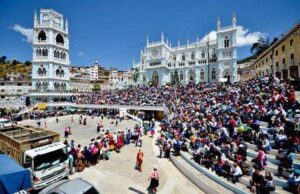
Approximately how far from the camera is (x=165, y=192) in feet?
33.9

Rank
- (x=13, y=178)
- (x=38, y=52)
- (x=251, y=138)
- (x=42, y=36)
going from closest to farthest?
(x=13, y=178) → (x=251, y=138) → (x=38, y=52) → (x=42, y=36)

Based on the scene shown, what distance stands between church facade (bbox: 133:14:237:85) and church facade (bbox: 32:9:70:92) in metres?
29.1

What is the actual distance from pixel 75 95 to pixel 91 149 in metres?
47.0

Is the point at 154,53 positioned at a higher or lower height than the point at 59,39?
lower

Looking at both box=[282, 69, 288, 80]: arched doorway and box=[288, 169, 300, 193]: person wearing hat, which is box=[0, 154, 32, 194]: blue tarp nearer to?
box=[288, 169, 300, 193]: person wearing hat

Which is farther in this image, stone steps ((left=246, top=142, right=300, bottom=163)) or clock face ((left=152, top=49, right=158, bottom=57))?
clock face ((left=152, top=49, right=158, bottom=57))

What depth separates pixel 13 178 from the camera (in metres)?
8.82

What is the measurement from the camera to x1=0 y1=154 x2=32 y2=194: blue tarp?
8.56m

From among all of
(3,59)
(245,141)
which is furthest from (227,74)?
(3,59)

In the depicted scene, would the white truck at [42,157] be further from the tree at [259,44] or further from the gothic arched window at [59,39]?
the tree at [259,44]

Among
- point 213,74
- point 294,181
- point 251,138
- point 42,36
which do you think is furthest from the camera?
point 213,74

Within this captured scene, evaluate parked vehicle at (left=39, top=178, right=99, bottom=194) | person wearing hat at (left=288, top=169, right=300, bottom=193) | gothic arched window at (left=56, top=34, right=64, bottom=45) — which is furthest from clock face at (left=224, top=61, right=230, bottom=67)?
parked vehicle at (left=39, top=178, right=99, bottom=194)

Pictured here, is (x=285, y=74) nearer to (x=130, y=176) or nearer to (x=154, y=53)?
(x=130, y=176)

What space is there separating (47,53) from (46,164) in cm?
5287
